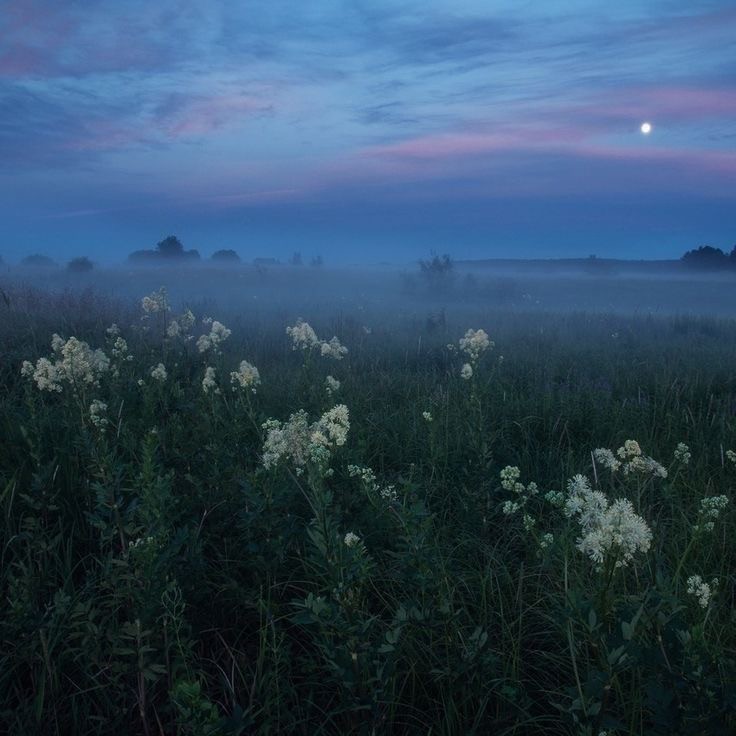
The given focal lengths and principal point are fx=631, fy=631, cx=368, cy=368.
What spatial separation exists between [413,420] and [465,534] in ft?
6.73

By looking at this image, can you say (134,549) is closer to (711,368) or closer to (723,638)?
(723,638)

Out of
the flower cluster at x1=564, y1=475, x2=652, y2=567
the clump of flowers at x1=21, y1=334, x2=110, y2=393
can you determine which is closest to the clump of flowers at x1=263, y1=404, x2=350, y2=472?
the flower cluster at x1=564, y1=475, x2=652, y2=567

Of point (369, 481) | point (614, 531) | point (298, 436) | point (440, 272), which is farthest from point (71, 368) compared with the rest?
point (440, 272)

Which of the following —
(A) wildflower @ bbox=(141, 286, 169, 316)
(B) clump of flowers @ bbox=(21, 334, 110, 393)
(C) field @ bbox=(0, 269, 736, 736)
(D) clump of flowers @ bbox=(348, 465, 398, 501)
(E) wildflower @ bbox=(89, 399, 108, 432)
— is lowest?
(C) field @ bbox=(0, 269, 736, 736)

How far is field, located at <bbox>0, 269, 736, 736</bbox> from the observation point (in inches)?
78.4

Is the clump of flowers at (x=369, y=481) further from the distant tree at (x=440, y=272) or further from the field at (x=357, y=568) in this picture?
the distant tree at (x=440, y=272)

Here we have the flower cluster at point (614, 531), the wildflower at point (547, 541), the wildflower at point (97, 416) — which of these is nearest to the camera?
the flower cluster at point (614, 531)

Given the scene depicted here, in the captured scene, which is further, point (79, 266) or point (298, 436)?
point (79, 266)

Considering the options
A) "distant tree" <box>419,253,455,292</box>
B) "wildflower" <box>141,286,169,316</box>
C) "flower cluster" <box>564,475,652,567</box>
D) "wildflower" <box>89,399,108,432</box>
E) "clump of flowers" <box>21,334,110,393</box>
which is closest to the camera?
"flower cluster" <box>564,475,652,567</box>

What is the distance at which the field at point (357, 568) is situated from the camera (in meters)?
1.99

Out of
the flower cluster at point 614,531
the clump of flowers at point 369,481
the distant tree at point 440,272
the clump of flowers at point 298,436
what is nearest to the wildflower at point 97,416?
the clump of flowers at point 298,436

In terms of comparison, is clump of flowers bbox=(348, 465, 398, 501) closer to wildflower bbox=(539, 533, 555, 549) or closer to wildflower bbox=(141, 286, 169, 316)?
wildflower bbox=(539, 533, 555, 549)

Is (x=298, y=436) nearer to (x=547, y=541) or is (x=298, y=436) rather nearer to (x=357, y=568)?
(x=357, y=568)

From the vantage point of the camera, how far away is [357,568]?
2154mm
